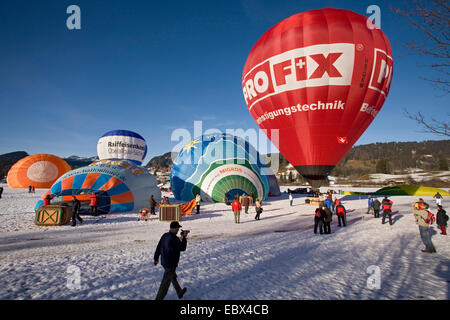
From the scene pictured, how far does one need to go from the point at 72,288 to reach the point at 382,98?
54.6ft

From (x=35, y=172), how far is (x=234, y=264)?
145 ft

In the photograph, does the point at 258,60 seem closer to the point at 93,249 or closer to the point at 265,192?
the point at 265,192

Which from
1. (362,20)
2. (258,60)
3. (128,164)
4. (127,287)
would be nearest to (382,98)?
(362,20)

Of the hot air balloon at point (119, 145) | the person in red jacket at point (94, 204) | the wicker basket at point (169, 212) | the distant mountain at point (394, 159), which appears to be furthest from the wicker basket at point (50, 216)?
the distant mountain at point (394, 159)

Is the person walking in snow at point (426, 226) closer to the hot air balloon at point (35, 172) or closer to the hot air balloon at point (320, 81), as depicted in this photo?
the hot air balloon at point (320, 81)

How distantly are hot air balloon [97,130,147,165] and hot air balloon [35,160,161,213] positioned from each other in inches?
819

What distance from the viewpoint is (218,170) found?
19.5 m

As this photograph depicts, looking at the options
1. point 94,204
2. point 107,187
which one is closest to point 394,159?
point 107,187

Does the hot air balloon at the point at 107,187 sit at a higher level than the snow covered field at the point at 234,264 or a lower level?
higher

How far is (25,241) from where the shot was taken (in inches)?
300

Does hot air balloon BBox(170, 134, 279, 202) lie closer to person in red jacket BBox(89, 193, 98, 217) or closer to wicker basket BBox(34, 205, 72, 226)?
person in red jacket BBox(89, 193, 98, 217)

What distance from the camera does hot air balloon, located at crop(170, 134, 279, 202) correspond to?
62.9ft

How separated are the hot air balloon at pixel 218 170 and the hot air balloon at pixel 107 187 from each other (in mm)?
4532

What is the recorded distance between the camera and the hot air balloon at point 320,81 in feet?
40.2
